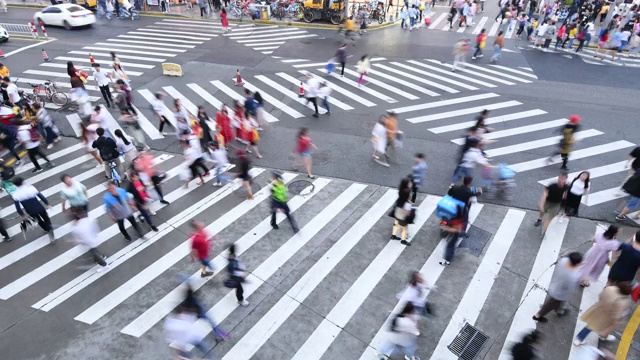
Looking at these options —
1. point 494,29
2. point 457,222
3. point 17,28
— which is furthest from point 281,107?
point 17,28

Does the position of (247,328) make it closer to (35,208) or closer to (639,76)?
(35,208)

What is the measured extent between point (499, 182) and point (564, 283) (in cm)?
488

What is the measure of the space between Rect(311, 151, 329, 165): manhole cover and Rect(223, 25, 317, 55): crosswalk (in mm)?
12067

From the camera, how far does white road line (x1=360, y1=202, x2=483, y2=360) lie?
23.8 feet

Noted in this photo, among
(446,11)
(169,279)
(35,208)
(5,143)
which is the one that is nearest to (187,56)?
(5,143)

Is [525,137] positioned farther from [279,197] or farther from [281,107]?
[279,197]

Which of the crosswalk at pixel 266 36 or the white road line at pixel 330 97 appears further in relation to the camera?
the crosswalk at pixel 266 36

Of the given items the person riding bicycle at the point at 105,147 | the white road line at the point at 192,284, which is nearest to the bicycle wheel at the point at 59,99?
the person riding bicycle at the point at 105,147

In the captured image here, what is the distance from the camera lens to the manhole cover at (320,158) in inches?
512

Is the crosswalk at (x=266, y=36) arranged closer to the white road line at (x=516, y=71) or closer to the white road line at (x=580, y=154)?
the white road line at (x=516, y=71)

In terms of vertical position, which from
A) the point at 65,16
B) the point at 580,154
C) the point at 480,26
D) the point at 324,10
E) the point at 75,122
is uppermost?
the point at 324,10

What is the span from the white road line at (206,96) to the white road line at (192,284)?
743cm

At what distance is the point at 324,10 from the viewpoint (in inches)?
→ 1108

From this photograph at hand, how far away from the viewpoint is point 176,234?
1005cm
